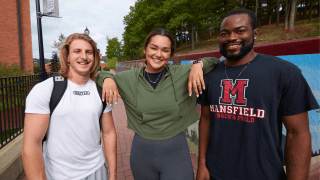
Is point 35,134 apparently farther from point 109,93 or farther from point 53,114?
point 109,93

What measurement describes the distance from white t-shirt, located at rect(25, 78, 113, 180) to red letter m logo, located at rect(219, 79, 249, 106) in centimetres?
121

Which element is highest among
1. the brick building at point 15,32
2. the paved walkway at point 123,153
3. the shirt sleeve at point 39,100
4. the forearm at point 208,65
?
the brick building at point 15,32

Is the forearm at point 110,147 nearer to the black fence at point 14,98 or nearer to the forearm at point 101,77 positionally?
the forearm at point 101,77

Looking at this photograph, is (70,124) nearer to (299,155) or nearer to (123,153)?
(299,155)

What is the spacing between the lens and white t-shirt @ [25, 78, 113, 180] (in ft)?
4.92

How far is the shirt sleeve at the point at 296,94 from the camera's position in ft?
3.94

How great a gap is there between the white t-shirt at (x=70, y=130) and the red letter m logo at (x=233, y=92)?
1210 mm

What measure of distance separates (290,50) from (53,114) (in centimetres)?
264

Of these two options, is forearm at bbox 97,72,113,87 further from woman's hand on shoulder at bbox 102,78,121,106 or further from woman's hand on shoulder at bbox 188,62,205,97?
woman's hand on shoulder at bbox 188,62,205,97

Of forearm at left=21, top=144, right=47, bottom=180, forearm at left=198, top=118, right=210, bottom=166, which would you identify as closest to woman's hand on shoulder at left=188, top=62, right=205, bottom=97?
forearm at left=198, top=118, right=210, bottom=166

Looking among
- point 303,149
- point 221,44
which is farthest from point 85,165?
point 303,149

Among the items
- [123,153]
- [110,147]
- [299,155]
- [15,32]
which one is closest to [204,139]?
[299,155]

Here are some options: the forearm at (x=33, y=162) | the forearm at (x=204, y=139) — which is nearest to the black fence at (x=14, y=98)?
the forearm at (x=33, y=162)

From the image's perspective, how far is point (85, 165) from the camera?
5.46 feet
